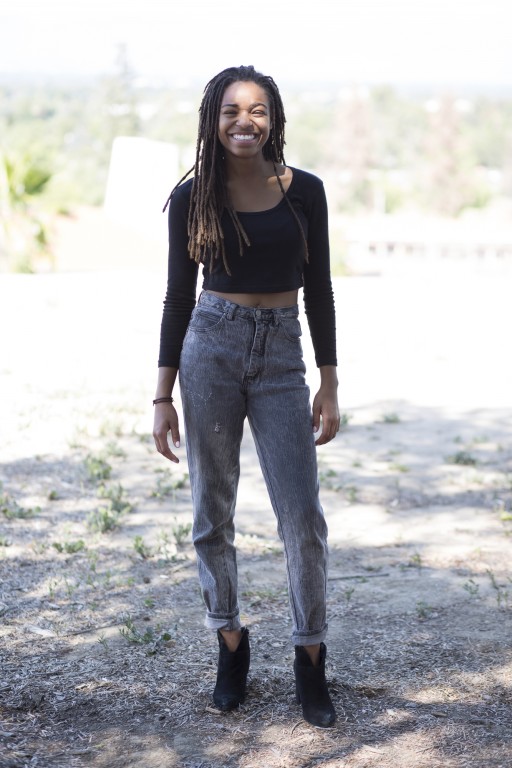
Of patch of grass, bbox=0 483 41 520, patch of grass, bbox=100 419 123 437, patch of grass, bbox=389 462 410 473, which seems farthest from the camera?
patch of grass, bbox=100 419 123 437

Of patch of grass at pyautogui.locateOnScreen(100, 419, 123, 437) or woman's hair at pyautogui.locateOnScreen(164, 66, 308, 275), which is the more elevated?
woman's hair at pyautogui.locateOnScreen(164, 66, 308, 275)

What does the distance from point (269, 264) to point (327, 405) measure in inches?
18.1

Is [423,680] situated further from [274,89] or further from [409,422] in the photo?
[409,422]

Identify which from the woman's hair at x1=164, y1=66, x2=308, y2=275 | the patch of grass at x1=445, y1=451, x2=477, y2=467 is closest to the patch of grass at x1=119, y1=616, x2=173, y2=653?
the woman's hair at x1=164, y1=66, x2=308, y2=275

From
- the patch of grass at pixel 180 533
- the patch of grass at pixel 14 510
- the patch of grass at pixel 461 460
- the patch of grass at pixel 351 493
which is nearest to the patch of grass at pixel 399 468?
the patch of grass at pixel 461 460

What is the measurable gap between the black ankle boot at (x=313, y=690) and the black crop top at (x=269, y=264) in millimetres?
861

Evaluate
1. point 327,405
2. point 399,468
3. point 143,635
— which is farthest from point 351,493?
point 327,405

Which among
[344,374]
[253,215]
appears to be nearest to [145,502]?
[253,215]

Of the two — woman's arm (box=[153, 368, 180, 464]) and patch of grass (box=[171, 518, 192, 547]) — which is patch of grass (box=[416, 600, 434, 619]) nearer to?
patch of grass (box=[171, 518, 192, 547])

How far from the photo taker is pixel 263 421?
284cm

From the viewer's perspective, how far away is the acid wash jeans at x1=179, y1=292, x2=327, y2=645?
280cm

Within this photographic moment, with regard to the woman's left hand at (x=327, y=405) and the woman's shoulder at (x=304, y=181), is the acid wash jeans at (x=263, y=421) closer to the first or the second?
the woman's left hand at (x=327, y=405)

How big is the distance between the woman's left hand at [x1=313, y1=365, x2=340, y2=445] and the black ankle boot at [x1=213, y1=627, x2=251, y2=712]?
26.3 inches

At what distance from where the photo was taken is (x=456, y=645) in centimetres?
362
